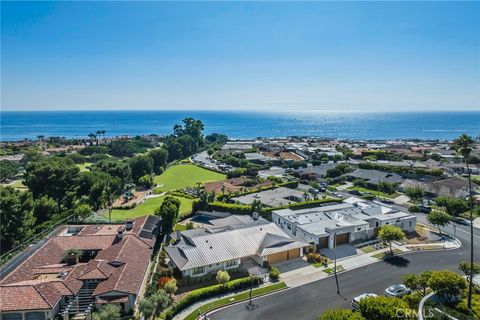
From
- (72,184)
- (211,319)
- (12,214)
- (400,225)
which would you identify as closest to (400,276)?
(400,225)

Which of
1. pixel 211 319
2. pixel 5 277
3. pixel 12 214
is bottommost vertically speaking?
pixel 211 319

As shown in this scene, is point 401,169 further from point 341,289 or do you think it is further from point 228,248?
point 228,248

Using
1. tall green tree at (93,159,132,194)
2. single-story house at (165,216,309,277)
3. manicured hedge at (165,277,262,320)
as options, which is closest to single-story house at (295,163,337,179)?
single-story house at (165,216,309,277)

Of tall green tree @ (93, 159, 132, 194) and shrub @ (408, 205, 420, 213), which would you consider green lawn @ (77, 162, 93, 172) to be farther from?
shrub @ (408, 205, 420, 213)

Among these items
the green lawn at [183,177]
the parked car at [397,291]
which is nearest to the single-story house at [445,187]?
the parked car at [397,291]

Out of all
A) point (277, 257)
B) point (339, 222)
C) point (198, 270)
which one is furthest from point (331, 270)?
point (198, 270)

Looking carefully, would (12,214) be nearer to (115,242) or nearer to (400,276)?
(115,242)

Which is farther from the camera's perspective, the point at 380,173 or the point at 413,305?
the point at 380,173
